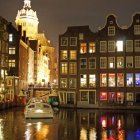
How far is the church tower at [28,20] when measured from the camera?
522 feet

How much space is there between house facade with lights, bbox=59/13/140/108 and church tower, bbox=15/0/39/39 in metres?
75.9

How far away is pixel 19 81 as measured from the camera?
3622 inches

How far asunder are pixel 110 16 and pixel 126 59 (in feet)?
33.0

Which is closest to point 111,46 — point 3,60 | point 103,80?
point 103,80

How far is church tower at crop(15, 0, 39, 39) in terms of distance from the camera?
159m

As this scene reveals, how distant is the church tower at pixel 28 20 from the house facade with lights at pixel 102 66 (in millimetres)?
75880

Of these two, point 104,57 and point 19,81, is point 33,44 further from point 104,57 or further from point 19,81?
point 104,57

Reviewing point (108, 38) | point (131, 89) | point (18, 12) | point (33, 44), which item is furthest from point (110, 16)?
point (18, 12)

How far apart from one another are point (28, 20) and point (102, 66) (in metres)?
92.3

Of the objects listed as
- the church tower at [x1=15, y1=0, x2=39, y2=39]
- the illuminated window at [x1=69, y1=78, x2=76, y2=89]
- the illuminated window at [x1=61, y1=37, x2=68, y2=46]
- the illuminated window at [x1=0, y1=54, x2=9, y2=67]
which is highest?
the church tower at [x1=15, y1=0, x2=39, y2=39]

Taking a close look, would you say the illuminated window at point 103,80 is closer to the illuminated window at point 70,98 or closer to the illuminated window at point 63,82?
the illuminated window at point 70,98

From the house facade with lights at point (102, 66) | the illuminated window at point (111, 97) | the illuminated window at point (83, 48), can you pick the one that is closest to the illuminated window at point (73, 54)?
the house facade with lights at point (102, 66)

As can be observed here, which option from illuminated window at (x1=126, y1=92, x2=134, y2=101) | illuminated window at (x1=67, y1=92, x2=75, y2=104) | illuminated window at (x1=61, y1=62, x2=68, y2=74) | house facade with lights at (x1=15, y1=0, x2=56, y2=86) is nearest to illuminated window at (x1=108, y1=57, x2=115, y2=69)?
illuminated window at (x1=126, y1=92, x2=134, y2=101)

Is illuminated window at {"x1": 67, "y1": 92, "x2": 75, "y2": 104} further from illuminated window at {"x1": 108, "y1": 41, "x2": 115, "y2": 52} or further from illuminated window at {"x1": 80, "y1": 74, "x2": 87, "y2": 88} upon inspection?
illuminated window at {"x1": 108, "y1": 41, "x2": 115, "y2": 52}
